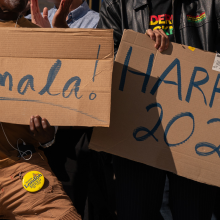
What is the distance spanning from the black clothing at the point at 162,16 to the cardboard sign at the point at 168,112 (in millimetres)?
203

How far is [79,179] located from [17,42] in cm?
111

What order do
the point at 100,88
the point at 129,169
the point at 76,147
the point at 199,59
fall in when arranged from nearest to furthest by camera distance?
the point at 100,88 → the point at 199,59 → the point at 129,169 → the point at 76,147

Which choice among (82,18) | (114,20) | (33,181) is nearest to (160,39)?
(114,20)

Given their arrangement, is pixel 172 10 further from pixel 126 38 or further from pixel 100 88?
pixel 100 88

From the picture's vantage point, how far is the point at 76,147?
70.4 inches

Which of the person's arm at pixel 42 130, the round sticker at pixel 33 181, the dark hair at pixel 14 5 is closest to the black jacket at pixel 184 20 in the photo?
the dark hair at pixel 14 5

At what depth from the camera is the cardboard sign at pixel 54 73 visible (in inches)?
41.5

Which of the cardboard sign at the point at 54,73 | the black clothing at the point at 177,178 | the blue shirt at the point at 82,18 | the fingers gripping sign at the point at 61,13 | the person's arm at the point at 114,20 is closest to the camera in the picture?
the cardboard sign at the point at 54,73

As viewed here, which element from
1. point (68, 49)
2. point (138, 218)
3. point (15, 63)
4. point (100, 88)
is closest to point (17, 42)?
point (15, 63)

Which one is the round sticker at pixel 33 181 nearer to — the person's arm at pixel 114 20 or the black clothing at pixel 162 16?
the person's arm at pixel 114 20

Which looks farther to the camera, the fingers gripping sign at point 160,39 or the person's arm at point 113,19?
the person's arm at point 113,19

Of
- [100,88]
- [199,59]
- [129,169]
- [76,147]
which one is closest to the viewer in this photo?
[100,88]

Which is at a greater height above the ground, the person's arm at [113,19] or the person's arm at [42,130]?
the person's arm at [113,19]

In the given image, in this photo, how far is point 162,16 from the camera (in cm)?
132
